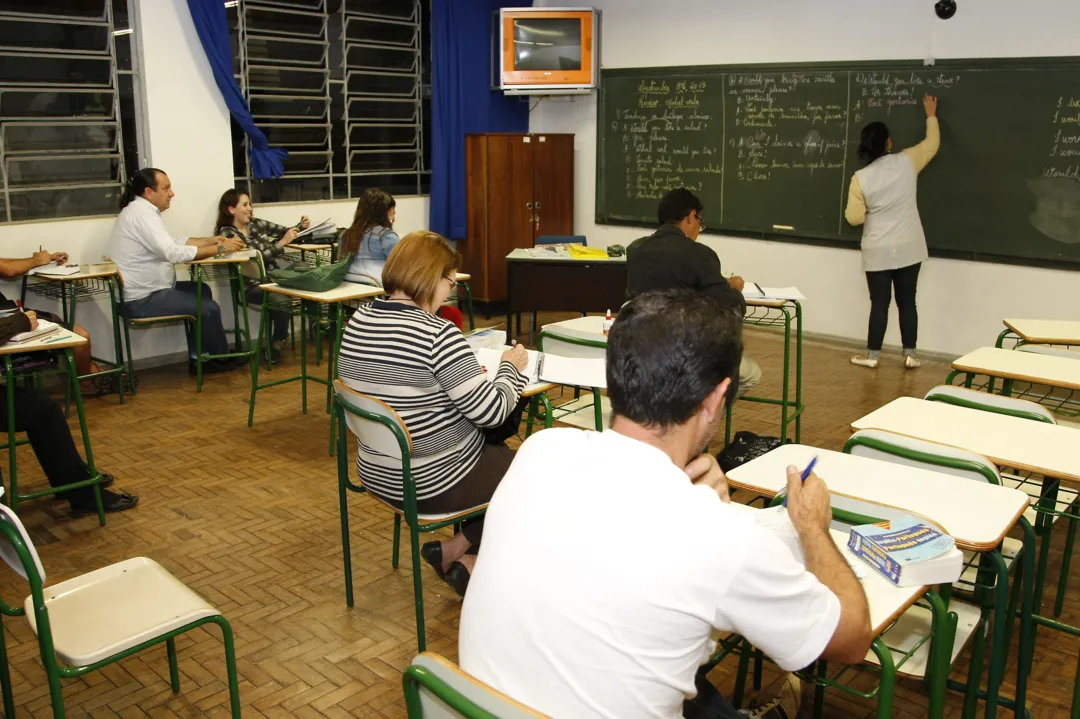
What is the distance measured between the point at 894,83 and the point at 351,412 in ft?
16.2

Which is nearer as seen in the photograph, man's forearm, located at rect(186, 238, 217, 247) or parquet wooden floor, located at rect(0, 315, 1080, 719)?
parquet wooden floor, located at rect(0, 315, 1080, 719)

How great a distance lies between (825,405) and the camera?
5316mm

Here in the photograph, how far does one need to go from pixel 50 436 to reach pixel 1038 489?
351 cm

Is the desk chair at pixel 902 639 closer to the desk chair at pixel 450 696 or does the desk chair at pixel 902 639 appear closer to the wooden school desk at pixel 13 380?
the desk chair at pixel 450 696

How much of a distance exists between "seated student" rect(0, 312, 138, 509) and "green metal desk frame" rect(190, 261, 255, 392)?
4.34 feet

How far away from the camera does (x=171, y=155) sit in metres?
6.02

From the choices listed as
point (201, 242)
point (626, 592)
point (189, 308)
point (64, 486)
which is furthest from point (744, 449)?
point (201, 242)

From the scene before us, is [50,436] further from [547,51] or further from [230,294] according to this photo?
[547,51]

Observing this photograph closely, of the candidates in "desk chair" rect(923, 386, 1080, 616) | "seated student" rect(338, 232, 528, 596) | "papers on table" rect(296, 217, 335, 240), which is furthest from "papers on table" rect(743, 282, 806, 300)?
"papers on table" rect(296, 217, 335, 240)

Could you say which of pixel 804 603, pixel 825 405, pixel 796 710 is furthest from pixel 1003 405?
pixel 825 405

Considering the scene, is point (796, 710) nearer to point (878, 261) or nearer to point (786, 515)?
point (786, 515)

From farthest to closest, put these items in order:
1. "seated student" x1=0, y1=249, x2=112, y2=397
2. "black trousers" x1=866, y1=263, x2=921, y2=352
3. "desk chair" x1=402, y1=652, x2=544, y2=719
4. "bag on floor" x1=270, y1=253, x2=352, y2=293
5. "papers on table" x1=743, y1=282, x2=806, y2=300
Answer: "black trousers" x1=866, y1=263, x2=921, y2=352
"seated student" x1=0, y1=249, x2=112, y2=397
"bag on floor" x1=270, y1=253, x2=352, y2=293
"papers on table" x1=743, y1=282, x2=806, y2=300
"desk chair" x1=402, y1=652, x2=544, y2=719

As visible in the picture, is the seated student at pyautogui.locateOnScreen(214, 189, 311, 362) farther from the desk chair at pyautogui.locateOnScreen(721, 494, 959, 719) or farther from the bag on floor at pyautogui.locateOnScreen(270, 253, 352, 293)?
the desk chair at pyautogui.locateOnScreen(721, 494, 959, 719)

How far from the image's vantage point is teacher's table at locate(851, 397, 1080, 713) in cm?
236
